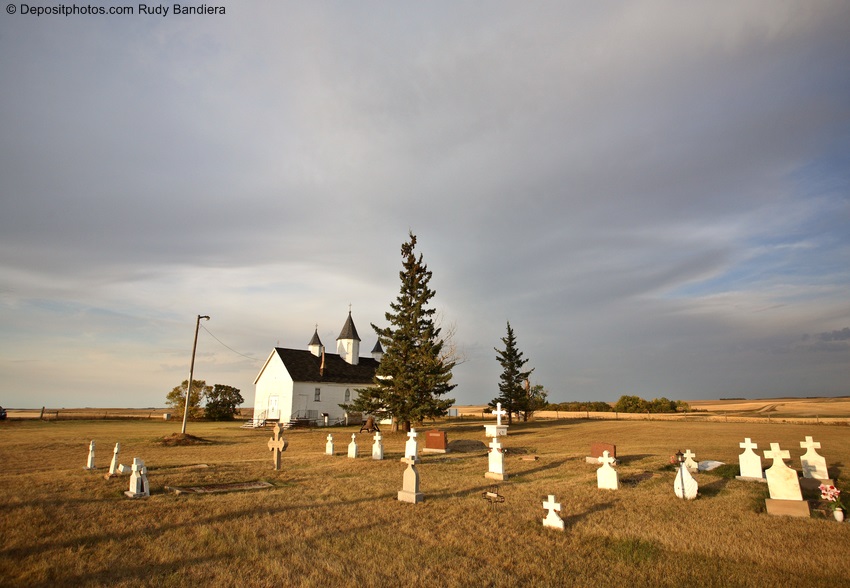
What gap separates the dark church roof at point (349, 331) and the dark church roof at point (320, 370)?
245cm

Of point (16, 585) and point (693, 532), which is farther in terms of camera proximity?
point (693, 532)

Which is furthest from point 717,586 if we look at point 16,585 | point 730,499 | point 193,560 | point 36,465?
point 36,465

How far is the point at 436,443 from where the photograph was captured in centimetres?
2231

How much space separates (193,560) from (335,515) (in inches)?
128

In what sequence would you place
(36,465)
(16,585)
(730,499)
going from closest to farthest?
(16,585) < (730,499) < (36,465)

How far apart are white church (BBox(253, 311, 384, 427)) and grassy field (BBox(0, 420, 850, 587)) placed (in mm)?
30186

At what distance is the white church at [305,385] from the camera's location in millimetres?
44688

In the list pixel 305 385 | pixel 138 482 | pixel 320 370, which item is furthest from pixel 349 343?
pixel 138 482

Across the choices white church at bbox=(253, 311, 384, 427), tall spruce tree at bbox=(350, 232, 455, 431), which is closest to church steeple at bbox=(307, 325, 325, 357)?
white church at bbox=(253, 311, 384, 427)

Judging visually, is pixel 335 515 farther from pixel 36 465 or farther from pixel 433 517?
pixel 36 465

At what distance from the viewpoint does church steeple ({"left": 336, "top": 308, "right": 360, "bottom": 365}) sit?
5419cm

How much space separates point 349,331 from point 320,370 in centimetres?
743

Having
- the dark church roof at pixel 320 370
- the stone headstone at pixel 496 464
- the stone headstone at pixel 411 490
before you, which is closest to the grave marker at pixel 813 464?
the stone headstone at pixel 496 464

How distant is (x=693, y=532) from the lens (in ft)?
28.5
